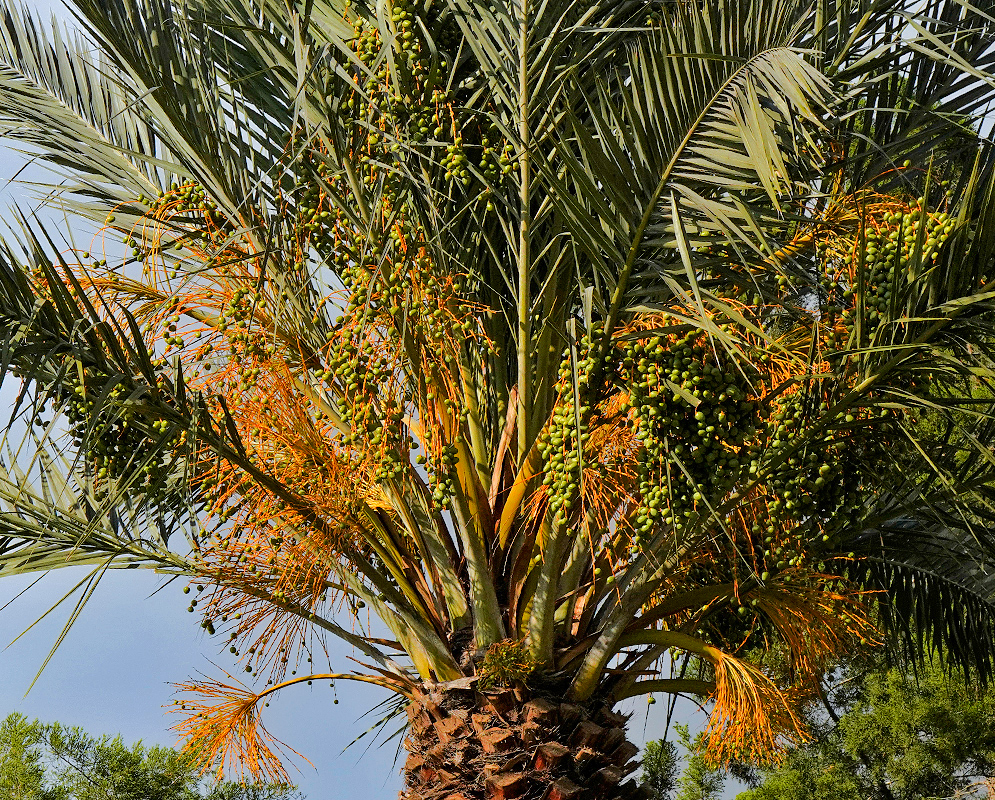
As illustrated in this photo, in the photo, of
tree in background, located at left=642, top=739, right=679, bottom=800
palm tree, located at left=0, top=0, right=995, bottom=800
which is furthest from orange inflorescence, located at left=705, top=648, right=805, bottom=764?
tree in background, located at left=642, top=739, right=679, bottom=800

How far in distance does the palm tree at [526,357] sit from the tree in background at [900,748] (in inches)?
183

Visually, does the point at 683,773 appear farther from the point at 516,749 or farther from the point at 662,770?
the point at 516,749

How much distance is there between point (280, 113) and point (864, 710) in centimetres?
758

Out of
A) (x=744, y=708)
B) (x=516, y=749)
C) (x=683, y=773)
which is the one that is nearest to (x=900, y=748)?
(x=683, y=773)

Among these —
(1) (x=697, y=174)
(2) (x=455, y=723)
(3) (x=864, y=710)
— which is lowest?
(2) (x=455, y=723)

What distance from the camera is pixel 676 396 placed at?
3418mm

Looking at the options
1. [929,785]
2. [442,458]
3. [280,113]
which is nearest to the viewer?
[442,458]

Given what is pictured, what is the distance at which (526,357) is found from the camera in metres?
4.02

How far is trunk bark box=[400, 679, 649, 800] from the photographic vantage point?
12.8ft

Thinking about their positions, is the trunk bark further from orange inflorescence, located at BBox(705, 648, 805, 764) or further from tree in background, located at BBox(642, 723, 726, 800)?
tree in background, located at BBox(642, 723, 726, 800)

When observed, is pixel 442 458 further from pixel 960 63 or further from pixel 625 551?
pixel 960 63

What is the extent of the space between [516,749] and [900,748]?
20.3 ft

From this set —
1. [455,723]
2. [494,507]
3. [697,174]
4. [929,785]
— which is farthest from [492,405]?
[929,785]

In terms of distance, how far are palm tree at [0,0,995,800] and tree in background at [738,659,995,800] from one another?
4643mm
